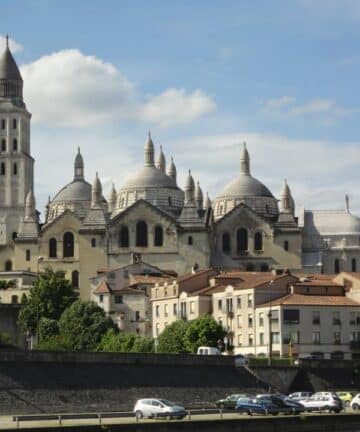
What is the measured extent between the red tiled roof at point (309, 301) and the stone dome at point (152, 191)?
39980 mm

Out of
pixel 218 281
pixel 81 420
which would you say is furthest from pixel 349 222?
pixel 81 420

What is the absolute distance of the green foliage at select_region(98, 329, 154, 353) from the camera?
9662 cm

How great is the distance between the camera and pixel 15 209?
151625 mm

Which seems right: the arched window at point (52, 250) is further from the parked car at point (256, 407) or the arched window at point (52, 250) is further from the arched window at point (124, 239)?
the parked car at point (256, 407)

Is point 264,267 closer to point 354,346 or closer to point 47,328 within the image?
point 47,328

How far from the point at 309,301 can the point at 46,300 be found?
26915 mm

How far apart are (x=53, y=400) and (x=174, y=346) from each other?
30929 mm

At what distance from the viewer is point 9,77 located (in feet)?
500

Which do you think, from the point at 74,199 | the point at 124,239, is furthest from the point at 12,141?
the point at 124,239

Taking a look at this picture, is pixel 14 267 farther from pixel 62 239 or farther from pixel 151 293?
pixel 151 293

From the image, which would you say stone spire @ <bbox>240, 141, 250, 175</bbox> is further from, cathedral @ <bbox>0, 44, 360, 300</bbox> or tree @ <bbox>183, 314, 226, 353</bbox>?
tree @ <bbox>183, 314, 226, 353</bbox>

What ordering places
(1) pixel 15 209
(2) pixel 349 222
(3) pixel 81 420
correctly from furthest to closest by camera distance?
(1) pixel 15 209 < (2) pixel 349 222 < (3) pixel 81 420

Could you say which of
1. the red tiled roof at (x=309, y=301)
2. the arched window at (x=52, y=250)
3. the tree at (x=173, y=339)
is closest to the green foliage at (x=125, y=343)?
the tree at (x=173, y=339)

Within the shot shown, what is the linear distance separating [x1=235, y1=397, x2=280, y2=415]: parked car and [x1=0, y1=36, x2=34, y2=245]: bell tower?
304 feet
